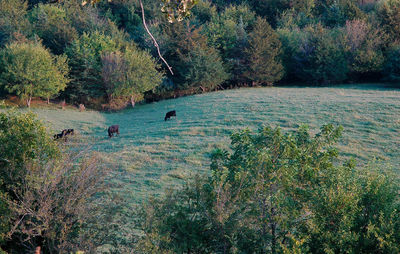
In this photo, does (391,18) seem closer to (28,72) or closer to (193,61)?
(193,61)

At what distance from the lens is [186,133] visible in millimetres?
30422

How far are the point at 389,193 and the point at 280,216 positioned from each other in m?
3.22

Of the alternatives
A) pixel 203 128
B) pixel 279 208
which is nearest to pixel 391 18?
pixel 203 128

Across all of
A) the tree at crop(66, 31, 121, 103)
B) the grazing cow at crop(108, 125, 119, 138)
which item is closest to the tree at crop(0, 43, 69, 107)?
the tree at crop(66, 31, 121, 103)

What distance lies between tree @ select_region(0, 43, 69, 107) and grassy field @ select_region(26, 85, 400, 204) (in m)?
3.45

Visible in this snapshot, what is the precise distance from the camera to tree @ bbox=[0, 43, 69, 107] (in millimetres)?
47188

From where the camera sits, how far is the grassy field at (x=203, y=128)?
72.0 feet

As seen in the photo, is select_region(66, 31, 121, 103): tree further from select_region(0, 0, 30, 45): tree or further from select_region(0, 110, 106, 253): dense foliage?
select_region(0, 110, 106, 253): dense foliage

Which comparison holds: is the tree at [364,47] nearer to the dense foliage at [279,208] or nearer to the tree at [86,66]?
the tree at [86,66]

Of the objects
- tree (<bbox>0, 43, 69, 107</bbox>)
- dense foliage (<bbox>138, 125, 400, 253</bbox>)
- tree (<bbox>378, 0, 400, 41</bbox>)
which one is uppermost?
tree (<bbox>378, 0, 400, 41</bbox>)

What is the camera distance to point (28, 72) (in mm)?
47219

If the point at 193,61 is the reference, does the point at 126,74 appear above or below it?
below

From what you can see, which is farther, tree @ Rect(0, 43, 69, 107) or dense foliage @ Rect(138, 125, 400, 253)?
tree @ Rect(0, 43, 69, 107)

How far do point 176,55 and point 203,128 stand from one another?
32.2 meters
